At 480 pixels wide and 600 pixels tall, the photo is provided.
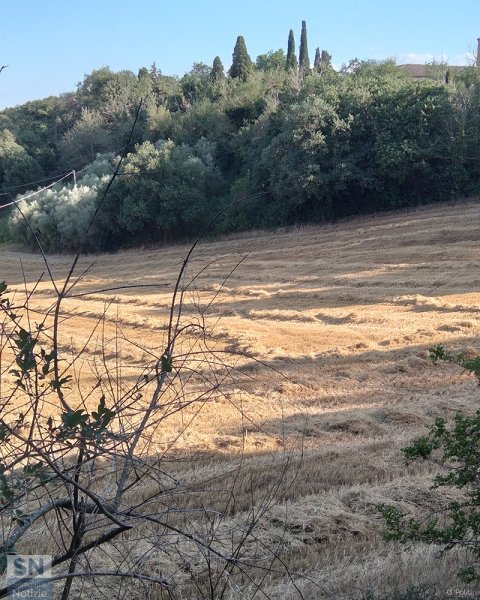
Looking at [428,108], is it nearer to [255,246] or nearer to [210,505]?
[255,246]

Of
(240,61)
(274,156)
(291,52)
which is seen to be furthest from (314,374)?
(291,52)

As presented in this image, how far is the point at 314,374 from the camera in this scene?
12.6 metres

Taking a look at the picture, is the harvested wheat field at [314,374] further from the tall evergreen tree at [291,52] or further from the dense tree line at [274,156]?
the tall evergreen tree at [291,52]

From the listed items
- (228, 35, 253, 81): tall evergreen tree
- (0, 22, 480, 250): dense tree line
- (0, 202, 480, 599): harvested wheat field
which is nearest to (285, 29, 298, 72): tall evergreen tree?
(228, 35, 253, 81): tall evergreen tree

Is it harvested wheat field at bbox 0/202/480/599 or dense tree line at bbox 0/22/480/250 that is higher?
dense tree line at bbox 0/22/480/250

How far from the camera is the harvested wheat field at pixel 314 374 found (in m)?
4.93

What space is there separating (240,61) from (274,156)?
2346 centimetres

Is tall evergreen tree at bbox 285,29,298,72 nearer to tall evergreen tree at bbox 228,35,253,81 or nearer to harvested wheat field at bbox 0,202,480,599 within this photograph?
tall evergreen tree at bbox 228,35,253,81

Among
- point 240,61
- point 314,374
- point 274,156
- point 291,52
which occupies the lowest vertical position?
point 314,374

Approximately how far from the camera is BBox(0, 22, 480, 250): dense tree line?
101ft

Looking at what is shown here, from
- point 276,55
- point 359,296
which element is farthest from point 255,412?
point 276,55

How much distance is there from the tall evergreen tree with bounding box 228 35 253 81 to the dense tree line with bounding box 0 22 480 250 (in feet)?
9.53

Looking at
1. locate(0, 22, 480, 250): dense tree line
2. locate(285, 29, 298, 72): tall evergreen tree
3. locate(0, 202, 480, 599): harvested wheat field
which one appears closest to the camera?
locate(0, 202, 480, 599): harvested wheat field

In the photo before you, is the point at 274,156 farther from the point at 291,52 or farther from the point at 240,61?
the point at 291,52
